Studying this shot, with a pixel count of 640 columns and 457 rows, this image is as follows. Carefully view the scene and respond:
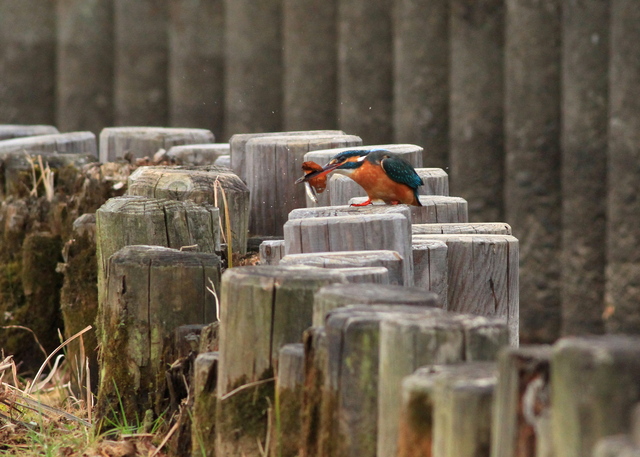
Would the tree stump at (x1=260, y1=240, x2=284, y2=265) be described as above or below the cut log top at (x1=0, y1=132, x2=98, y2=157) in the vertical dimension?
below

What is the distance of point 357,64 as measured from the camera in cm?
934

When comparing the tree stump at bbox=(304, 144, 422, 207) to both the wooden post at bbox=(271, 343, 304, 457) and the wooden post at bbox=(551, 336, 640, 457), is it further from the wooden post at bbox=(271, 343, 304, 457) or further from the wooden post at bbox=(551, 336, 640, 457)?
the wooden post at bbox=(551, 336, 640, 457)

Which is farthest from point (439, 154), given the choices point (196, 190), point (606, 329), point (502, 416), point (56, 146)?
point (502, 416)

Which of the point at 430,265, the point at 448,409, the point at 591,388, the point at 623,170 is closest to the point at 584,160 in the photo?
the point at 623,170

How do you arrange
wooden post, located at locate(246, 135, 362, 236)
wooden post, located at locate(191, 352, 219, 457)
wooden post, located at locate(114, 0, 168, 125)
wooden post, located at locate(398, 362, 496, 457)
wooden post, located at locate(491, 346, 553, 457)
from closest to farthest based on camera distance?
wooden post, located at locate(491, 346, 553, 457) → wooden post, located at locate(398, 362, 496, 457) → wooden post, located at locate(191, 352, 219, 457) → wooden post, located at locate(246, 135, 362, 236) → wooden post, located at locate(114, 0, 168, 125)

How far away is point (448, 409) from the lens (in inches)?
78.3

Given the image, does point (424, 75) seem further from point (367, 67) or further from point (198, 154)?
point (198, 154)

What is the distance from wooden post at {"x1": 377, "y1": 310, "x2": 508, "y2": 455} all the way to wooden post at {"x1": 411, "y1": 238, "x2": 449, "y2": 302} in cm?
121

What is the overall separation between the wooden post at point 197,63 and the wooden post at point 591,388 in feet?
28.6

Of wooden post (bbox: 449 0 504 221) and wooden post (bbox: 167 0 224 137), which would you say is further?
wooden post (bbox: 167 0 224 137)

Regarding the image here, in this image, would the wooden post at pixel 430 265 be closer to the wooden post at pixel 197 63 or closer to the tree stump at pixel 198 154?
the tree stump at pixel 198 154

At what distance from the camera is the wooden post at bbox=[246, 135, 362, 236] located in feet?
15.3

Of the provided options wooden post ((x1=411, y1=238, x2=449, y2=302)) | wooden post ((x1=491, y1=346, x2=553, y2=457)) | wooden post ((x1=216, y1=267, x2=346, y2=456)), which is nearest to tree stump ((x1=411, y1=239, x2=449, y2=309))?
wooden post ((x1=411, y1=238, x2=449, y2=302))

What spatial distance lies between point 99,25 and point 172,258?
791 centimetres
